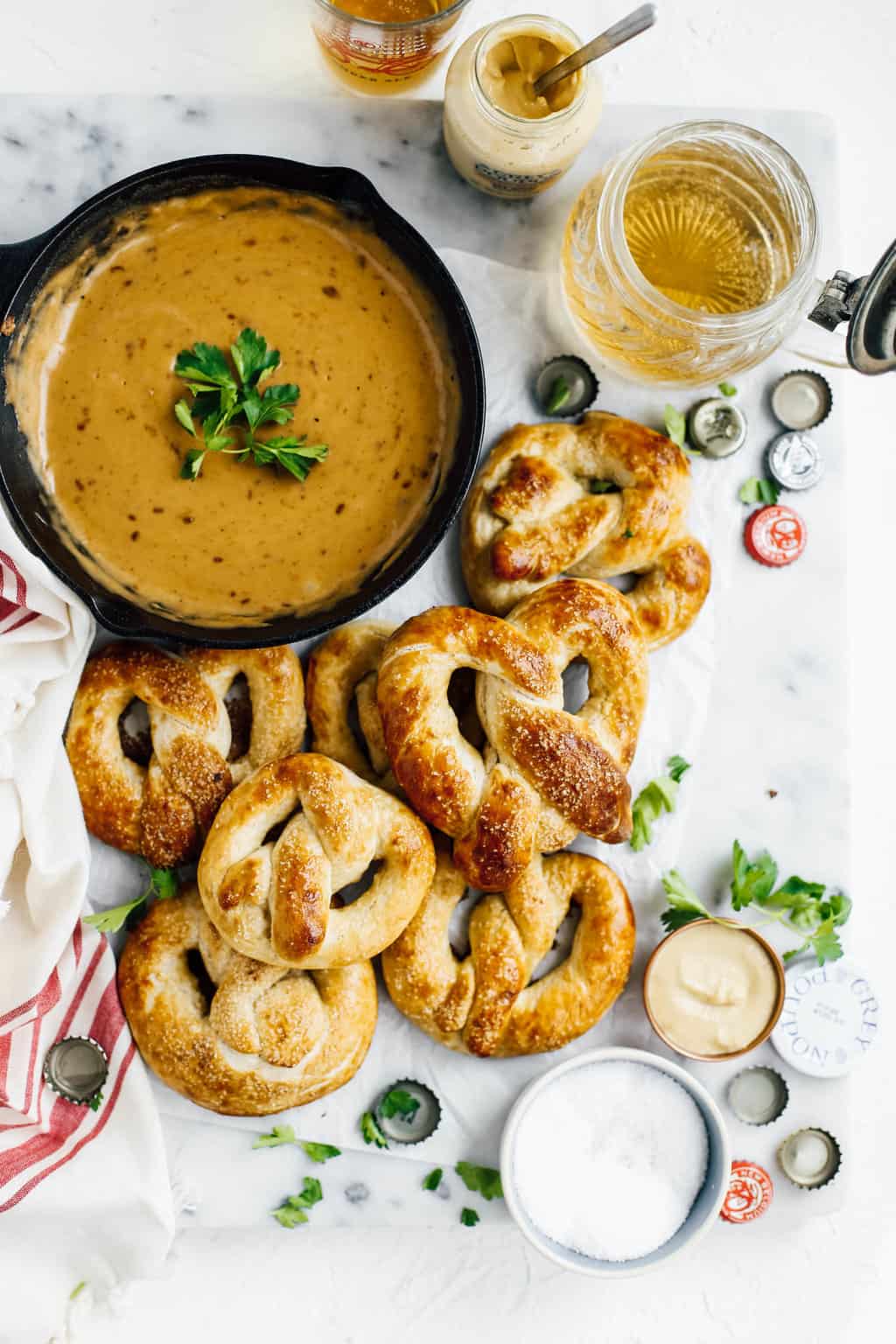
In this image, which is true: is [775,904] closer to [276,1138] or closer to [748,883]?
[748,883]

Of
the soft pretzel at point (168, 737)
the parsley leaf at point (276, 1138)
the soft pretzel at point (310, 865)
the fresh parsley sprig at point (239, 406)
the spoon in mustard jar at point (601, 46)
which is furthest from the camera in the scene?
the parsley leaf at point (276, 1138)

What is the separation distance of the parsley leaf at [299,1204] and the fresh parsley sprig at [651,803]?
1028 mm

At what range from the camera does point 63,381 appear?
231 cm

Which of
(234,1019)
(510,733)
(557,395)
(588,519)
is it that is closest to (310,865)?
(234,1019)

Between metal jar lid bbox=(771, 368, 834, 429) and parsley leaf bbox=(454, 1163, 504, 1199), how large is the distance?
1.82 metres

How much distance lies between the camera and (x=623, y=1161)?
2.61 meters

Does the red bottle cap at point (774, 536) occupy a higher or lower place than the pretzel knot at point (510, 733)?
higher

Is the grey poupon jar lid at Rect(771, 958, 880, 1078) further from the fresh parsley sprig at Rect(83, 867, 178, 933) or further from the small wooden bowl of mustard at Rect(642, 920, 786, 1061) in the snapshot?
the fresh parsley sprig at Rect(83, 867, 178, 933)

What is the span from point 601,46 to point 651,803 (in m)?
1.54

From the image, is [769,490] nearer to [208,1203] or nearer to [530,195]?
[530,195]

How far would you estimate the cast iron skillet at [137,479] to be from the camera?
221cm

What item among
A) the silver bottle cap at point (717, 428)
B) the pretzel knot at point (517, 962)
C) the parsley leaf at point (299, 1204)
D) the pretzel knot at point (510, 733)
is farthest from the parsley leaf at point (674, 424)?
the parsley leaf at point (299, 1204)

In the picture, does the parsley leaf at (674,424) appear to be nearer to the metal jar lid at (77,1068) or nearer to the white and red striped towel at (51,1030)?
the white and red striped towel at (51,1030)

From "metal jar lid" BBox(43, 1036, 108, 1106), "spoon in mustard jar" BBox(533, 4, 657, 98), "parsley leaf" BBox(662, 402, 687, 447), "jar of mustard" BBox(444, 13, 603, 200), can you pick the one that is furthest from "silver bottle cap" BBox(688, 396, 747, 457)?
"metal jar lid" BBox(43, 1036, 108, 1106)
